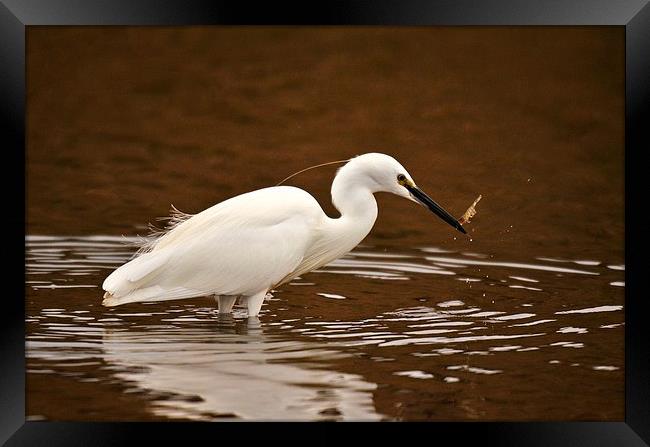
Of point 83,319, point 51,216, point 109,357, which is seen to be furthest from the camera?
point 51,216

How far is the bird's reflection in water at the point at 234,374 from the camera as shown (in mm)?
4039

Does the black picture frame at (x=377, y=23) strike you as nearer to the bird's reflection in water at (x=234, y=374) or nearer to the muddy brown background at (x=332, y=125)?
the bird's reflection in water at (x=234, y=374)

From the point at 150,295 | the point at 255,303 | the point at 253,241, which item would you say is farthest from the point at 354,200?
the point at 150,295

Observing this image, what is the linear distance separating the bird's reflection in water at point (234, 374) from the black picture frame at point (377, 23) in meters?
0.19

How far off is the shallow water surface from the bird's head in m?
0.46

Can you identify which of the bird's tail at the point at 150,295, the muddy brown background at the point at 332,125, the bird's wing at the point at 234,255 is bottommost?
the bird's tail at the point at 150,295

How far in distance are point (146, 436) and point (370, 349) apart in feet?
3.58

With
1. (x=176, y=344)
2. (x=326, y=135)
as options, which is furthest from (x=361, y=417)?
(x=326, y=135)

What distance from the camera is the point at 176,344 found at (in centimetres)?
473

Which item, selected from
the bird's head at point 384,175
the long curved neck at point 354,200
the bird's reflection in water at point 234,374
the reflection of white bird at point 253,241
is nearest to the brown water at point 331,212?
the bird's reflection in water at point 234,374

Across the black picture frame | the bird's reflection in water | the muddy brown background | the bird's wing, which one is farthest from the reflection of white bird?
the muddy brown background

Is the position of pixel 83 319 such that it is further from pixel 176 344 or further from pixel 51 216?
pixel 51 216

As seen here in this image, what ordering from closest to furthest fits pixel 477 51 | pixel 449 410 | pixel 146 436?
pixel 146 436 → pixel 449 410 → pixel 477 51

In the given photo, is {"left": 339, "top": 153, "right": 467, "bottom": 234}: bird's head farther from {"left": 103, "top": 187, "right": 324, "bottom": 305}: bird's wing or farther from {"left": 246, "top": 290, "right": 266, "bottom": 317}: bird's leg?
{"left": 246, "top": 290, "right": 266, "bottom": 317}: bird's leg
